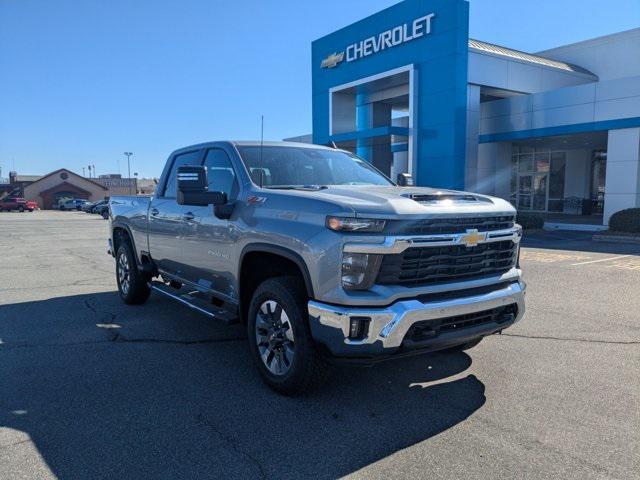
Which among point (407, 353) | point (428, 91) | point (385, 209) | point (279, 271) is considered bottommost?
point (407, 353)

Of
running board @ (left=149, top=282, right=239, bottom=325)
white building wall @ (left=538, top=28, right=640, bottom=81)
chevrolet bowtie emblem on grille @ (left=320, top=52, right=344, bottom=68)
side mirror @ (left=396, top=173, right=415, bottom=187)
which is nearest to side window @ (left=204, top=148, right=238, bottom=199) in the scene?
running board @ (left=149, top=282, right=239, bottom=325)

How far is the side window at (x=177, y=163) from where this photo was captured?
18.9ft

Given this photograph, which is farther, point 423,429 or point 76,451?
point 423,429

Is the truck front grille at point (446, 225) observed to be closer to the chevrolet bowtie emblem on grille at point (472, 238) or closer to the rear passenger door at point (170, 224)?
the chevrolet bowtie emblem on grille at point (472, 238)

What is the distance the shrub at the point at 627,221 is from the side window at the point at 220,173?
14688 mm

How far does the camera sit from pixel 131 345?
5305 mm

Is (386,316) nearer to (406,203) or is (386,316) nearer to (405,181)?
(406,203)

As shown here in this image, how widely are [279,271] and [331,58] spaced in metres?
23.6

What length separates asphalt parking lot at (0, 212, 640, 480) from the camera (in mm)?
3043

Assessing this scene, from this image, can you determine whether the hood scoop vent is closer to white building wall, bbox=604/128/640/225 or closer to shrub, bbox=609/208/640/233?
shrub, bbox=609/208/640/233

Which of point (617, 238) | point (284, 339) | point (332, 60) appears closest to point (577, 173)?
point (617, 238)

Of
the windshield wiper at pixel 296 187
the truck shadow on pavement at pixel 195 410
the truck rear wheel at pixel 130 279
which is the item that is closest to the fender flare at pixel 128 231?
the truck rear wheel at pixel 130 279

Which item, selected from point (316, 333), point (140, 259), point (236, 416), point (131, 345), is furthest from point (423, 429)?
point (140, 259)

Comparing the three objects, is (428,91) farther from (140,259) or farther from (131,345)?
(131,345)
